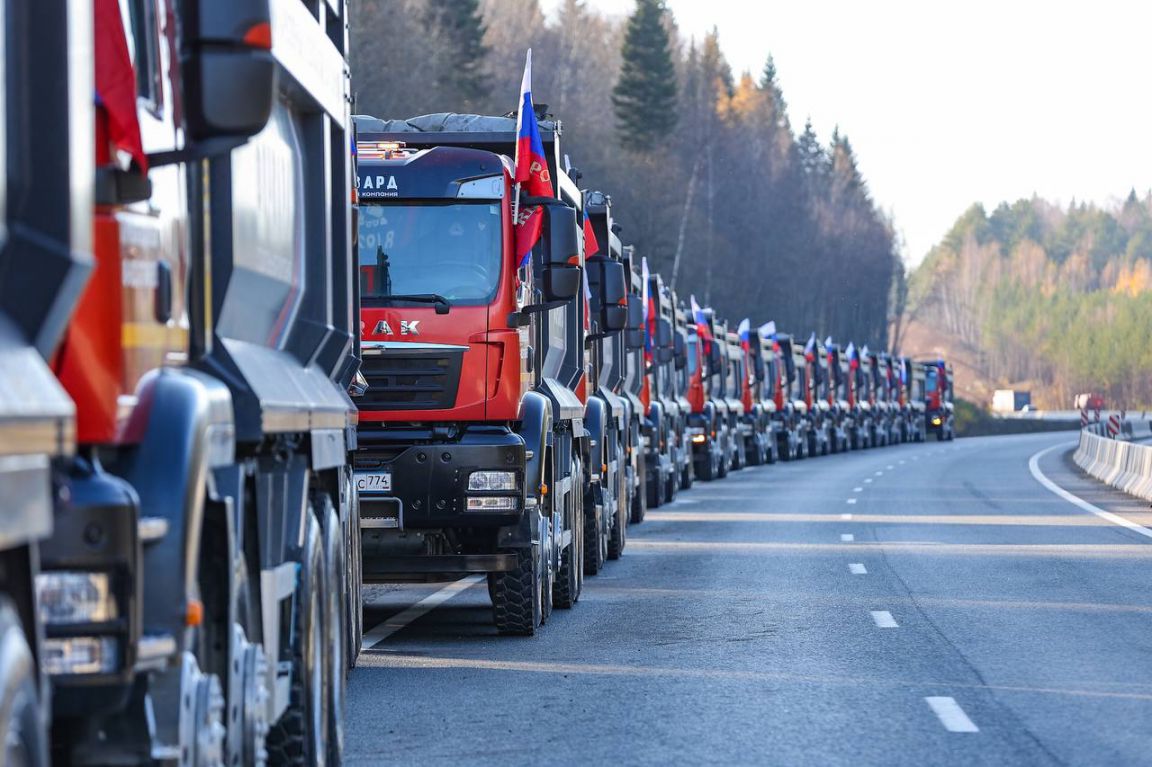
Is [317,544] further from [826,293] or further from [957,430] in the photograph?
[826,293]

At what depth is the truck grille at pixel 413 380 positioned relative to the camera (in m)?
13.2

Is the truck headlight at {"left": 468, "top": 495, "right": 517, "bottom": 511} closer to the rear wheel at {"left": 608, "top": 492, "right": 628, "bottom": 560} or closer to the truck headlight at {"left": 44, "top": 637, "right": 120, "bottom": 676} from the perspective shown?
the rear wheel at {"left": 608, "top": 492, "right": 628, "bottom": 560}

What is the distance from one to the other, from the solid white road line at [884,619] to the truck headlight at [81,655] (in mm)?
9824

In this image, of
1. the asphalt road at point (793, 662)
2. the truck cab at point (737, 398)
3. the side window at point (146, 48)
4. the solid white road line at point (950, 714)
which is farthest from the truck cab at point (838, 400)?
the side window at point (146, 48)

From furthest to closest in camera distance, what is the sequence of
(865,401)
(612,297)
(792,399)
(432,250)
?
(865,401) → (792,399) → (612,297) → (432,250)

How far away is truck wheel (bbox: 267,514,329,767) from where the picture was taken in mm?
7371

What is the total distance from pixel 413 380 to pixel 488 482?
77cm

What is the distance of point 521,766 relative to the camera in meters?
8.63

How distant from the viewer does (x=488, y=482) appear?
13.1 m

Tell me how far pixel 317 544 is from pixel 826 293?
132 m

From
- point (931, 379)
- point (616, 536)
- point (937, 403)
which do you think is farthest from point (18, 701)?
point (937, 403)

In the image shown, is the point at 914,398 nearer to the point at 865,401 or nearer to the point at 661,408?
the point at 865,401

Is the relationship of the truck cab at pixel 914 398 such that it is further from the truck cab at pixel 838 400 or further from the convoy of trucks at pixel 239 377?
the convoy of trucks at pixel 239 377

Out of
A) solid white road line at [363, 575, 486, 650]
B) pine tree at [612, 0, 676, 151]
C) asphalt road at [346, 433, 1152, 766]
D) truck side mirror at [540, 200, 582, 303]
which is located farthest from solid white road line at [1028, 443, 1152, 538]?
pine tree at [612, 0, 676, 151]
